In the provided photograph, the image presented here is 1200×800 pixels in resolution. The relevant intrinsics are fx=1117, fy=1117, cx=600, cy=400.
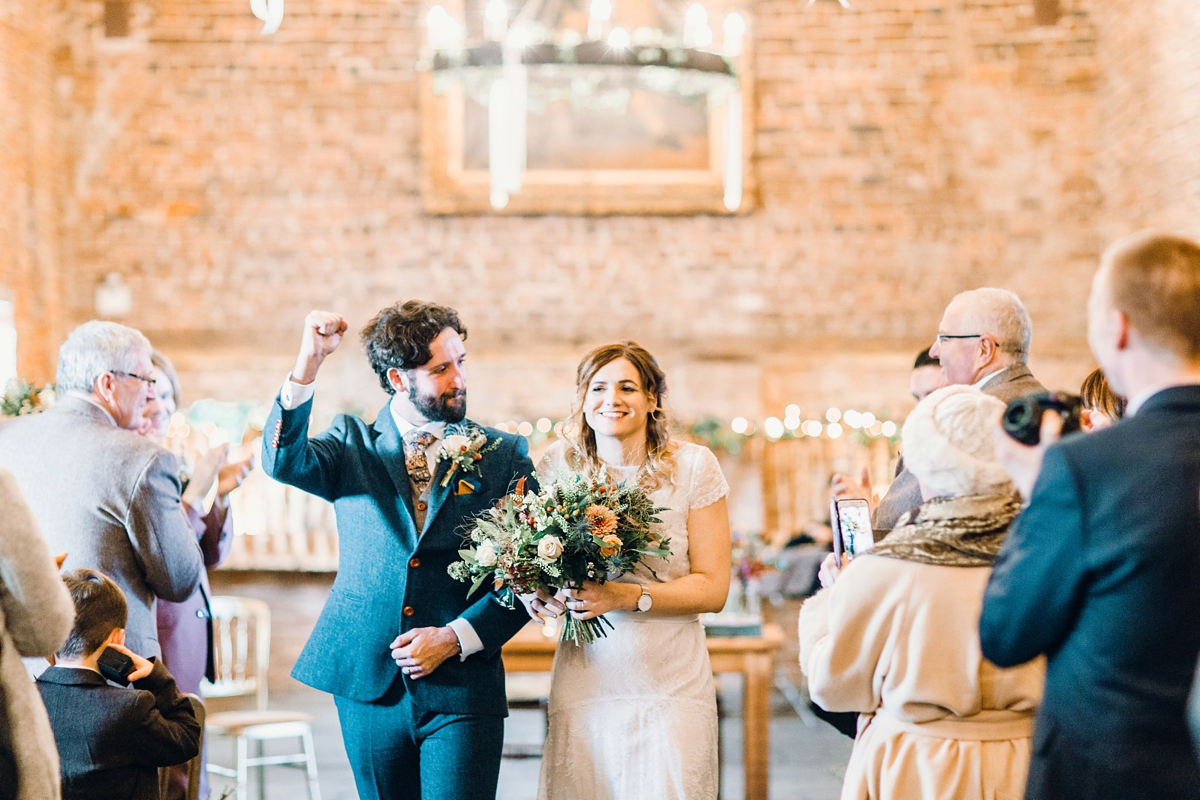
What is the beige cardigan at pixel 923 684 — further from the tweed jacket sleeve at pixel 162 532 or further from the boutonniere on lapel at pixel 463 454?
the tweed jacket sleeve at pixel 162 532

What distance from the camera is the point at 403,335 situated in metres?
2.99

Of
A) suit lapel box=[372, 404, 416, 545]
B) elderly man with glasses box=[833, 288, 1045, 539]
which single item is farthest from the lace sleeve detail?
suit lapel box=[372, 404, 416, 545]

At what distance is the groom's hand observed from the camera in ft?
9.15

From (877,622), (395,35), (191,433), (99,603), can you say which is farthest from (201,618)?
(395,35)

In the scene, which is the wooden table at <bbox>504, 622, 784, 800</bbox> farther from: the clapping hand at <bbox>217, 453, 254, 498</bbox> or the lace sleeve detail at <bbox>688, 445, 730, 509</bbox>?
the lace sleeve detail at <bbox>688, 445, 730, 509</bbox>

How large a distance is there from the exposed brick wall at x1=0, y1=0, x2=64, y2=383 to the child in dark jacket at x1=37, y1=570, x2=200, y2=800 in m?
6.42

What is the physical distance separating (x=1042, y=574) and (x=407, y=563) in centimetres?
168

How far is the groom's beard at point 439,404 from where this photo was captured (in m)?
3.03

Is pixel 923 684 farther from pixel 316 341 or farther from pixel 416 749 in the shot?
pixel 316 341

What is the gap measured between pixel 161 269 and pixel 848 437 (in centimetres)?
570

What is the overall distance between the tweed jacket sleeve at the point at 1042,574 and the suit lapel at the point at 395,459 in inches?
62.8

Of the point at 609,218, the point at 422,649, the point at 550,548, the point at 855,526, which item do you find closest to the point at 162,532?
the point at 422,649

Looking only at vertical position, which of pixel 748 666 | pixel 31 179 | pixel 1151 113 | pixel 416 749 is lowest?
pixel 748 666

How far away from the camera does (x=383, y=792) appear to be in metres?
2.86
